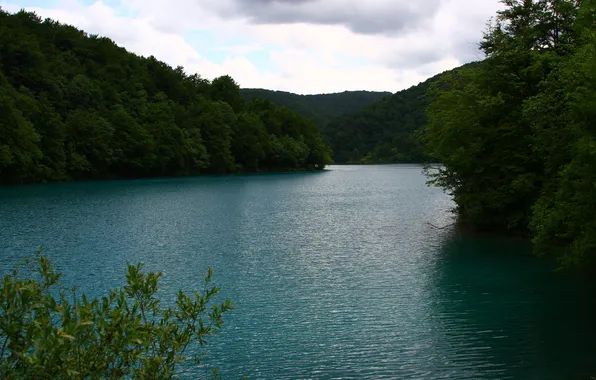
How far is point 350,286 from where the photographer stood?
A: 18.8 m

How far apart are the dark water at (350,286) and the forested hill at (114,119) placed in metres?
37.0

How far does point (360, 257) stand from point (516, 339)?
1105 cm

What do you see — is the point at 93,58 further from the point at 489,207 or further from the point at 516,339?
the point at 516,339

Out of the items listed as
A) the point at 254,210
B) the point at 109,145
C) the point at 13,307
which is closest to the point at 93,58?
the point at 109,145

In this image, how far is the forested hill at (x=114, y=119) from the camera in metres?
72.1

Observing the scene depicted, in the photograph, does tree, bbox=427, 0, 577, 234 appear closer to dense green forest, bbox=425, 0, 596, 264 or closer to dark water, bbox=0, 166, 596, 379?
dense green forest, bbox=425, 0, 596, 264

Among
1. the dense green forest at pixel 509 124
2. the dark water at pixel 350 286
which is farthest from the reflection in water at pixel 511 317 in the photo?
the dense green forest at pixel 509 124

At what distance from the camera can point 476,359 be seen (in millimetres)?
11969

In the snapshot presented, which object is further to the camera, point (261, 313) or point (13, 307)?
point (261, 313)

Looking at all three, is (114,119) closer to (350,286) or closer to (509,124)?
(509,124)

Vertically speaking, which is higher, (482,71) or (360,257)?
(482,71)

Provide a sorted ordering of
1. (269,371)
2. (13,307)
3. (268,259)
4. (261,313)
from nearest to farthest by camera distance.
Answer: (13,307) < (269,371) < (261,313) < (268,259)

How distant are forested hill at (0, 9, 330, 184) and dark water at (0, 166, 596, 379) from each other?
3698 cm

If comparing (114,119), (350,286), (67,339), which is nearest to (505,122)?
(350,286)
